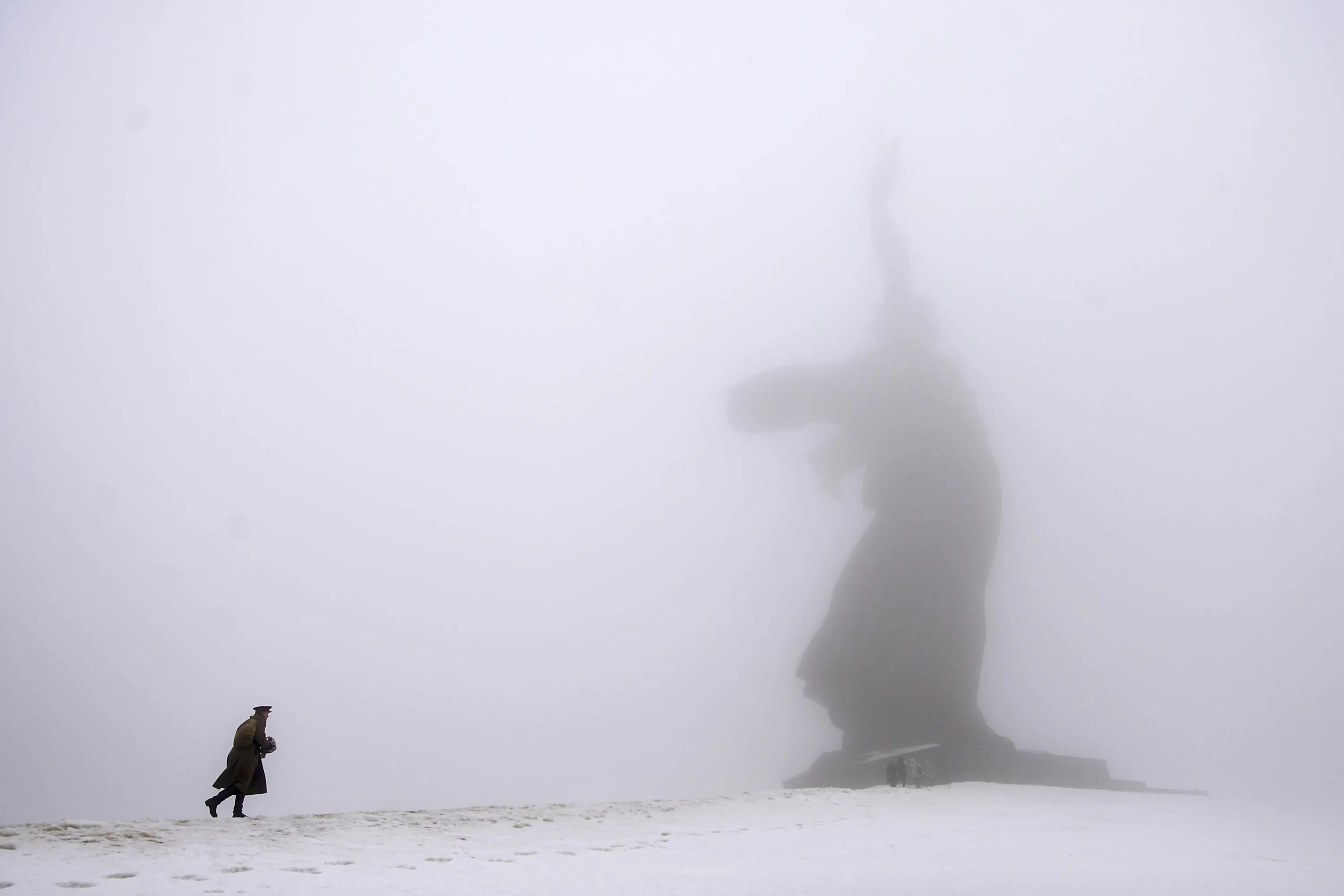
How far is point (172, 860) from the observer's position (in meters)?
5.02

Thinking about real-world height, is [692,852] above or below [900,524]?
below

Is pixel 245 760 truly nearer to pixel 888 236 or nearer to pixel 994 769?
pixel 994 769

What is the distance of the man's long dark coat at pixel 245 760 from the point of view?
297 inches

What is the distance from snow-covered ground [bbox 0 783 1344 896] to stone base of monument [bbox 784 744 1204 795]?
2.40 m

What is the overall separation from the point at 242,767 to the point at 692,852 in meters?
4.10

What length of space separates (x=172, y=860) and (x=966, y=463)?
10511 mm

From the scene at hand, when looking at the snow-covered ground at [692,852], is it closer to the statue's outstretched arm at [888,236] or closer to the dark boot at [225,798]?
the dark boot at [225,798]

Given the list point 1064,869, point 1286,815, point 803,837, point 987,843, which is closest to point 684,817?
point 803,837

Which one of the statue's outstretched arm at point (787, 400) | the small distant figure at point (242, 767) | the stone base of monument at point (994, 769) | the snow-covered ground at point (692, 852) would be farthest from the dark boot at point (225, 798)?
the statue's outstretched arm at point (787, 400)

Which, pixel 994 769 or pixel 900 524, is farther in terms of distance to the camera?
pixel 900 524

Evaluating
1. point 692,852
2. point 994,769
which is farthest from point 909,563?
point 692,852

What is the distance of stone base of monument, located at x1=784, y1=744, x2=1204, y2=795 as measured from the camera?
35.3ft

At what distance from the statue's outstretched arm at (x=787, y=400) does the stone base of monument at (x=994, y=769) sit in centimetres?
487

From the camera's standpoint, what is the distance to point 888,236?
14.0 meters
